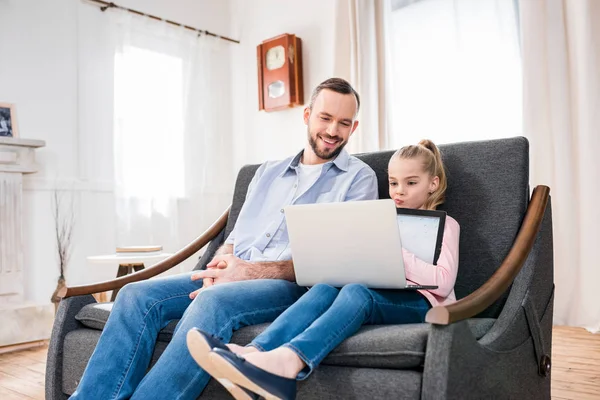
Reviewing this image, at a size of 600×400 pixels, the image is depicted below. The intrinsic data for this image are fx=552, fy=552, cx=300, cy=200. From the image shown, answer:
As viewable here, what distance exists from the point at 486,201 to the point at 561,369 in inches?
39.6

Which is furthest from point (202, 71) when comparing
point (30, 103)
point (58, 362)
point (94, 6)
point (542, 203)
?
point (542, 203)

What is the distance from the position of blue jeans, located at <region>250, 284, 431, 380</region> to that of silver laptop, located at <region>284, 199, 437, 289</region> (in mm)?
44

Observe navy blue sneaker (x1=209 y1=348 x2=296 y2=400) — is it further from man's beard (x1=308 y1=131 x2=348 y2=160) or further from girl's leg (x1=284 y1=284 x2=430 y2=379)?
man's beard (x1=308 y1=131 x2=348 y2=160)

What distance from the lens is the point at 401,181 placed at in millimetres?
1490

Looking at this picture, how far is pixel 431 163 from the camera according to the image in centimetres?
148

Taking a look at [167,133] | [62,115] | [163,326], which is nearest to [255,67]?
[167,133]

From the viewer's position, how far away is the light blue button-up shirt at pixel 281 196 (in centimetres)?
163

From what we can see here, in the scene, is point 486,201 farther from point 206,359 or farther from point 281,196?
point 206,359

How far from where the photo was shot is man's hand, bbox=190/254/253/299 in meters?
1.49

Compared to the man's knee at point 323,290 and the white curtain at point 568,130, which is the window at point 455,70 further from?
the man's knee at point 323,290

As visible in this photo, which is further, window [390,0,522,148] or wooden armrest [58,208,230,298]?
window [390,0,522,148]

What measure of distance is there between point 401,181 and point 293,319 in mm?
518

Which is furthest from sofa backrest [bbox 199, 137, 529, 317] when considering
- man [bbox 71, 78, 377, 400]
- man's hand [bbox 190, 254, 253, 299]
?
man's hand [bbox 190, 254, 253, 299]

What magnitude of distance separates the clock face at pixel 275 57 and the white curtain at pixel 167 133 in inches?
18.2
